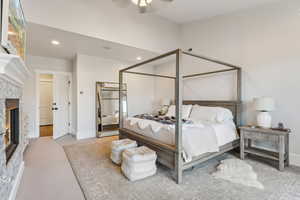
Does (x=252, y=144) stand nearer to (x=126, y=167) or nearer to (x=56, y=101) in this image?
(x=126, y=167)

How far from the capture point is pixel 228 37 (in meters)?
3.69

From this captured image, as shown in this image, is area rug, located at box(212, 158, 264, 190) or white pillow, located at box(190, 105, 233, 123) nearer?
area rug, located at box(212, 158, 264, 190)

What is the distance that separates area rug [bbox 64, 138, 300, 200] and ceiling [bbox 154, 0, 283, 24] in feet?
11.0

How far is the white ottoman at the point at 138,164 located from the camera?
215 cm

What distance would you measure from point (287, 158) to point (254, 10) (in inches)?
123

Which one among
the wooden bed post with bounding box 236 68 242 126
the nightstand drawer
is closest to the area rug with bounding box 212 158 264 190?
the nightstand drawer

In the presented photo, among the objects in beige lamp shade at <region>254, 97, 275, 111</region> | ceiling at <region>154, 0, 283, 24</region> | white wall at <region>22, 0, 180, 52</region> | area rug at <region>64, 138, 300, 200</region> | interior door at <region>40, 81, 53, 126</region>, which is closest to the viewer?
area rug at <region>64, 138, 300, 200</region>

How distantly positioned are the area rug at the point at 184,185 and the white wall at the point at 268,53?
101 centimetres

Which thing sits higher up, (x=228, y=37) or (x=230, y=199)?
(x=228, y=37)

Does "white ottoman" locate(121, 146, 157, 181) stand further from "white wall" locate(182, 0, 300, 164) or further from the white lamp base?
"white wall" locate(182, 0, 300, 164)

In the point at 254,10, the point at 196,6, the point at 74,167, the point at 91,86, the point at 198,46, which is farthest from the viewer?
the point at 91,86

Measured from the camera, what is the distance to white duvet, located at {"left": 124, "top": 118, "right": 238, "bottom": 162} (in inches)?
86.3

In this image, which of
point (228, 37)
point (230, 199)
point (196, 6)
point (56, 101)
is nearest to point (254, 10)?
point (228, 37)

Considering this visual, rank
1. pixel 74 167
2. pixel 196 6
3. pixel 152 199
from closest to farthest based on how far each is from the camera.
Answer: pixel 152 199 < pixel 74 167 < pixel 196 6
